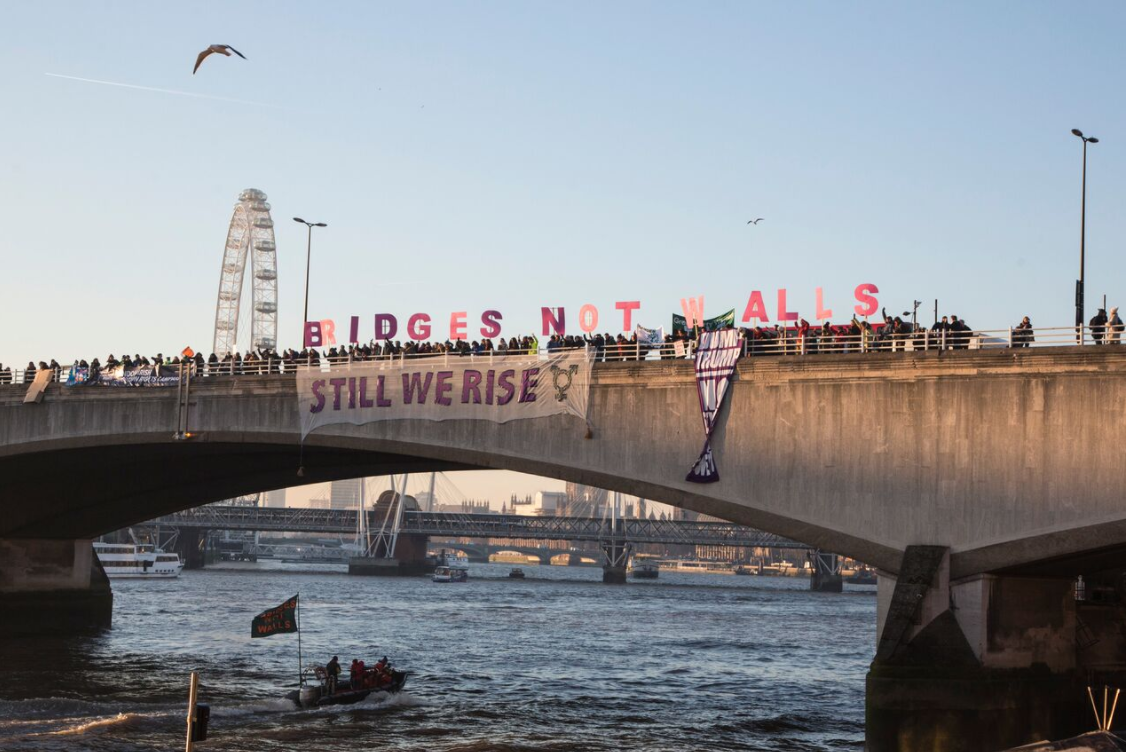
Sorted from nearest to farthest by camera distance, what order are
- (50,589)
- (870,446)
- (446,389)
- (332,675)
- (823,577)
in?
(870,446)
(446,389)
(332,675)
(50,589)
(823,577)

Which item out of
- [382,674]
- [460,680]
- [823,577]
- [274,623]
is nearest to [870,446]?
[274,623]

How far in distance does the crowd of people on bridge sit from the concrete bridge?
50.2 inches

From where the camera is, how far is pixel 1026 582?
38.4 metres

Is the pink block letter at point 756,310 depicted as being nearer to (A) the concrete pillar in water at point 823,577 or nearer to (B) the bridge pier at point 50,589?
(B) the bridge pier at point 50,589

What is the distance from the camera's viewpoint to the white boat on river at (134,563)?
14638 cm

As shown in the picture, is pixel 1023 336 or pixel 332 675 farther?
pixel 332 675

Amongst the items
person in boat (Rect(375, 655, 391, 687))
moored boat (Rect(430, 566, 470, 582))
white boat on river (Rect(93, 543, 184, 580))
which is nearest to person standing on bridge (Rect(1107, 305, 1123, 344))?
person in boat (Rect(375, 655, 391, 687))

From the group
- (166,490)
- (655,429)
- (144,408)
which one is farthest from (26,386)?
(655,429)

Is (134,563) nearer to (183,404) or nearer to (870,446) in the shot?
(183,404)

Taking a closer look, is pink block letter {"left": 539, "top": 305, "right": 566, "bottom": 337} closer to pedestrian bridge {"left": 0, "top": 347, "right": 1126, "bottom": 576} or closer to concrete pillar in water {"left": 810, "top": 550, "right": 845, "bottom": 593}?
pedestrian bridge {"left": 0, "top": 347, "right": 1126, "bottom": 576}

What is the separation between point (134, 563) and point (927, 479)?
420 feet

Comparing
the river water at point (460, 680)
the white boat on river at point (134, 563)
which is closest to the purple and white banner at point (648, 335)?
the river water at point (460, 680)

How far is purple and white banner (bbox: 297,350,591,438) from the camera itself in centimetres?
4750

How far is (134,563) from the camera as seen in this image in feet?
488
